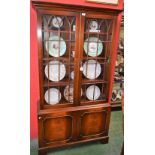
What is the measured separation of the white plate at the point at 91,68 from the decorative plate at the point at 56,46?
36 cm

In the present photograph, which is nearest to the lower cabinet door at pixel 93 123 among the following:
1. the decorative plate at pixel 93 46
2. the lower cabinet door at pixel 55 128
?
the lower cabinet door at pixel 55 128

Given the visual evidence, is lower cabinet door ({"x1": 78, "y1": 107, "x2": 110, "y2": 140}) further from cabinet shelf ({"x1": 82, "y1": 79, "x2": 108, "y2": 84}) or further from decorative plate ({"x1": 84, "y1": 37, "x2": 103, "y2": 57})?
decorative plate ({"x1": 84, "y1": 37, "x2": 103, "y2": 57})

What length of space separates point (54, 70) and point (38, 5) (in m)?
0.72

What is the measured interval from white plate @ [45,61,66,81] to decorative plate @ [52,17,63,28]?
425 mm

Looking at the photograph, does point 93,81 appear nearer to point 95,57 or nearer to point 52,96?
point 95,57

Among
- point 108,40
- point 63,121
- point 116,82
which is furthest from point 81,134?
point 116,82

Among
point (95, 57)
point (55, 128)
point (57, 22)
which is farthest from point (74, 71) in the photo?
point (55, 128)

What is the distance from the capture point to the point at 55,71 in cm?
178

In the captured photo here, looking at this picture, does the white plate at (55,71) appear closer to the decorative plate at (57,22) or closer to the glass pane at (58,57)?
the glass pane at (58,57)

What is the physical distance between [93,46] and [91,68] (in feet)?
0.95

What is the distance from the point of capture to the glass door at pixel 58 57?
1.62 meters

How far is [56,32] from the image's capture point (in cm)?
166

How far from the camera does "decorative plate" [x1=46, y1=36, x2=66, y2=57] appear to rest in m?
1.67
